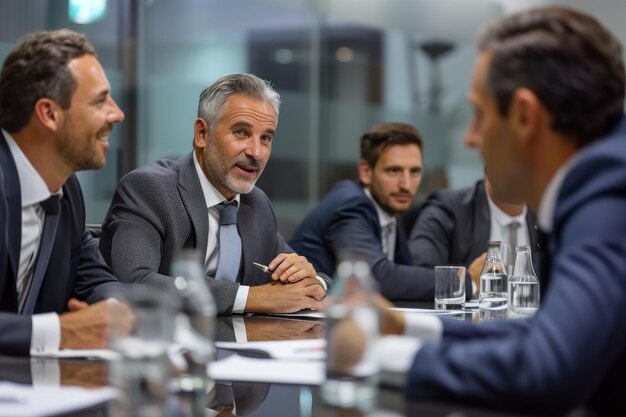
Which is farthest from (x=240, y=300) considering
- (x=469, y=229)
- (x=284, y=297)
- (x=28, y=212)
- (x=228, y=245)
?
(x=469, y=229)

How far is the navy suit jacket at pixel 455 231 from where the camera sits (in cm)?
423

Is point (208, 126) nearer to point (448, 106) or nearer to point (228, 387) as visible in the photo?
point (228, 387)

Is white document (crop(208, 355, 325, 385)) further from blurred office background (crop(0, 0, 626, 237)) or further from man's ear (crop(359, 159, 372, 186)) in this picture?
blurred office background (crop(0, 0, 626, 237))

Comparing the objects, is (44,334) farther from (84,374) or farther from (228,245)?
(228,245)

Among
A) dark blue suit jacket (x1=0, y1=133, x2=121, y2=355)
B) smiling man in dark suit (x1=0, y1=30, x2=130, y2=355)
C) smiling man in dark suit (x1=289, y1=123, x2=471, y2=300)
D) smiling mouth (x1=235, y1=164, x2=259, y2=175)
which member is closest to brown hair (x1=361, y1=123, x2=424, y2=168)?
smiling man in dark suit (x1=289, y1=123, x2=471, y2=300)

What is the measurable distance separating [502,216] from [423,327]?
8.78ft

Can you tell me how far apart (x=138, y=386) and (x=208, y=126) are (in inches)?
86.0

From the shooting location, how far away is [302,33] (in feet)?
21.1

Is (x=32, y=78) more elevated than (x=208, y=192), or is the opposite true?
(x=32, y=78)

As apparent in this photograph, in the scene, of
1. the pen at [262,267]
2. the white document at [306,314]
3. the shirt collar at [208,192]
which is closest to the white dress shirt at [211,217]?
the shirt collar at [208,192]

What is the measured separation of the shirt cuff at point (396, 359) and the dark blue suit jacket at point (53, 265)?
2.42ft

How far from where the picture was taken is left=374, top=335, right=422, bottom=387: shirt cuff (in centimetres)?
141

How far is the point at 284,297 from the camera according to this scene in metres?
2.75

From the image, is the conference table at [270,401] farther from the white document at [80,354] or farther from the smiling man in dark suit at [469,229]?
the smiling man in dark suit at [469,229]
